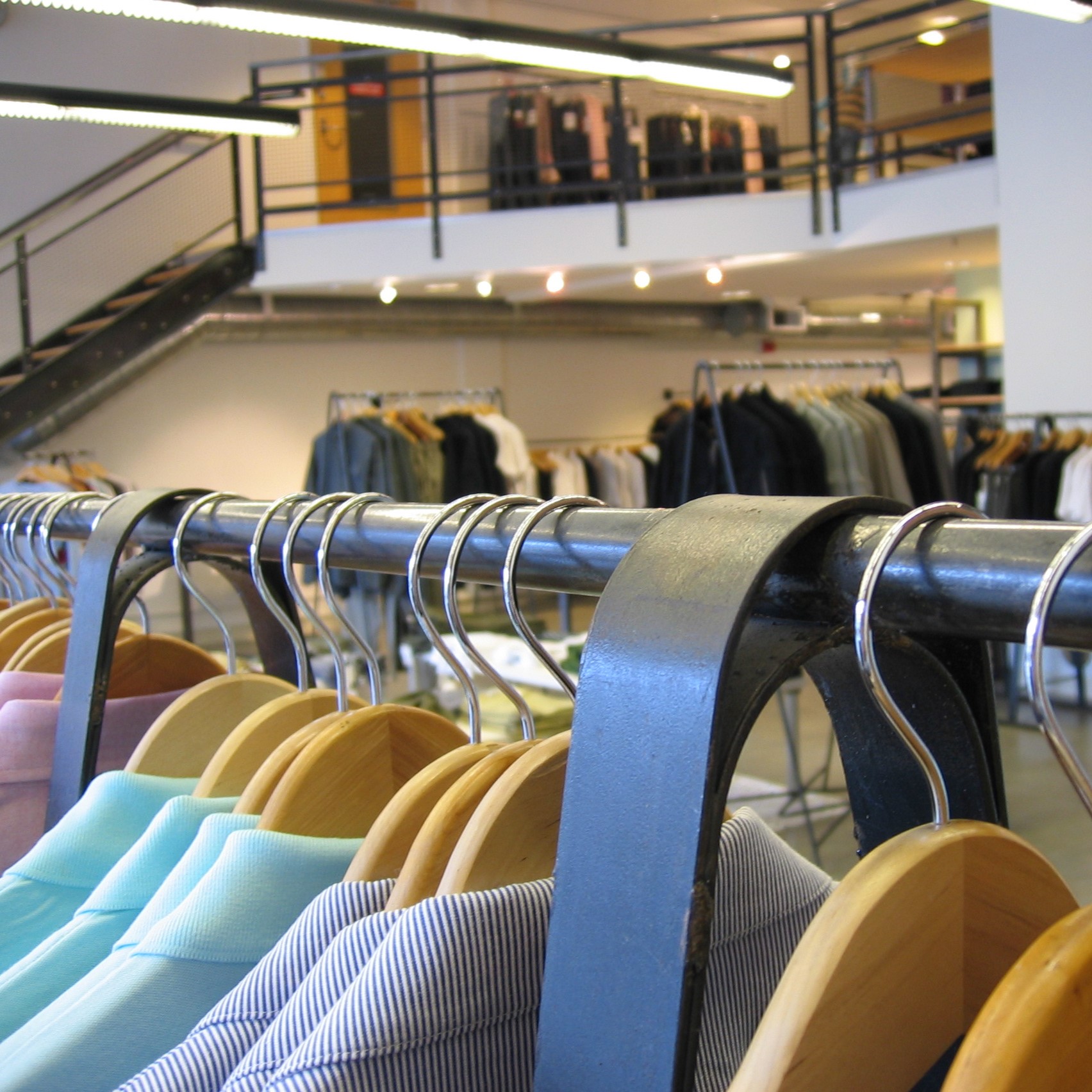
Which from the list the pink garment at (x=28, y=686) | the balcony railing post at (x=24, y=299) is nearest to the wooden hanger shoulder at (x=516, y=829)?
the pink garment at (x=28, y=686)

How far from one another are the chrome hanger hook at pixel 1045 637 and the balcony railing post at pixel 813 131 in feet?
25.2

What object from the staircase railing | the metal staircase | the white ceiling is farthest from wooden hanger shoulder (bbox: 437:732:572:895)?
the staircase railing

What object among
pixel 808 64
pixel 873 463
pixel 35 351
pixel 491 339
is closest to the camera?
pixel 873 463

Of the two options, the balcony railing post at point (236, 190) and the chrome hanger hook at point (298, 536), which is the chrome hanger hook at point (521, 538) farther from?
the balcony railing post at point (236, 190)

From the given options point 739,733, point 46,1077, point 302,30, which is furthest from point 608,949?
point 302,30

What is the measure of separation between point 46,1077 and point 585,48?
502 cm

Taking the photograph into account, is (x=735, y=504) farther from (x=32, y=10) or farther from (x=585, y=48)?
(x=32, y=10)

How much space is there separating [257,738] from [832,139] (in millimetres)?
7386

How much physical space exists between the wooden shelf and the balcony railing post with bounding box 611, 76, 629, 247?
246cm

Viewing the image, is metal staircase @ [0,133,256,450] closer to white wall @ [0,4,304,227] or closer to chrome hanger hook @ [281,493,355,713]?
white wall @ [0,4,304,227]

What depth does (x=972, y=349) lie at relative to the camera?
8.78 m

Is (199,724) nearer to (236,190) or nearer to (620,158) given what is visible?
(620,158)

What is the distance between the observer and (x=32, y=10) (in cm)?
946

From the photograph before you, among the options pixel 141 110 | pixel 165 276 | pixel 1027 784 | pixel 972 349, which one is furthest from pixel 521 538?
pixel 165 276
